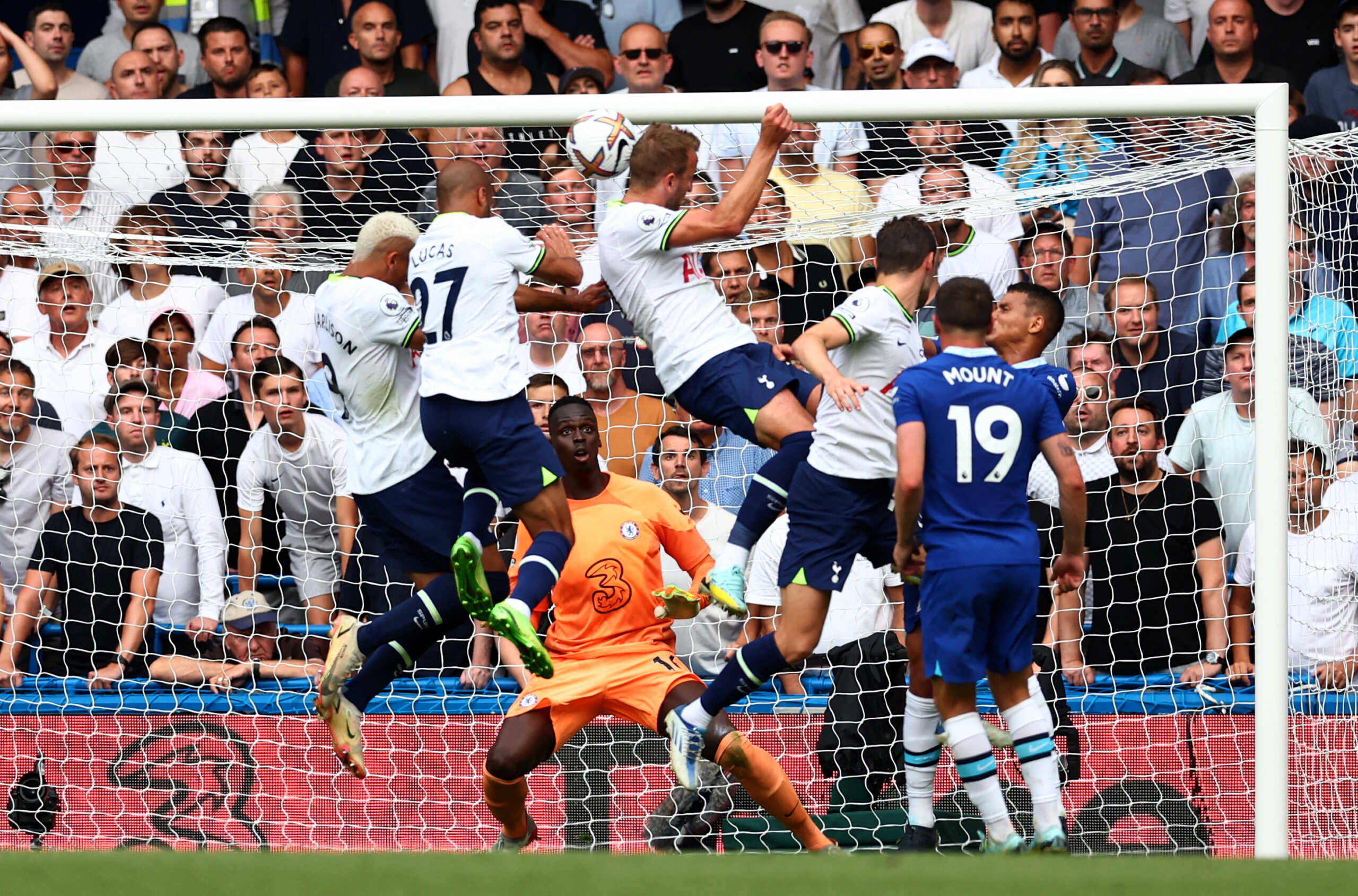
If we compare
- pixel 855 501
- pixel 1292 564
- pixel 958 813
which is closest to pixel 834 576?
pixel 855 501

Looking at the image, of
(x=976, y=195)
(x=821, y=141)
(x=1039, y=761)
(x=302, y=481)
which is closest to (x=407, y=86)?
(x=302, y=481)

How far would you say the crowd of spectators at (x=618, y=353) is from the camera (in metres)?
6.82

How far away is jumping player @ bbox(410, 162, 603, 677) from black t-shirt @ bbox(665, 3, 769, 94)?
Answer: 402cm

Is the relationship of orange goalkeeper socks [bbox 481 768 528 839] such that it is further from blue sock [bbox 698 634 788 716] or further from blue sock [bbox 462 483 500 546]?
blue sock [bbox 462 483 500 546]

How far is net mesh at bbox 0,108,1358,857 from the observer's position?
6.65 meters

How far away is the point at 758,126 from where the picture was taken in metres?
7.47

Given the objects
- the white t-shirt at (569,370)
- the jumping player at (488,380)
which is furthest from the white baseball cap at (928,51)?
the jumping player at (488,380)

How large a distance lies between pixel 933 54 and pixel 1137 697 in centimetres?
426

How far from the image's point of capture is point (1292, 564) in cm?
691

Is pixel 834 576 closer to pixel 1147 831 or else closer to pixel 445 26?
pixel 1147 831

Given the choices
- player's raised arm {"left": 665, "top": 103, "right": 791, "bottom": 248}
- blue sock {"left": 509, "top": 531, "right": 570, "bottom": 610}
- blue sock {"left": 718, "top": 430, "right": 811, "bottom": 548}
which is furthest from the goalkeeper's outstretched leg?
player's raised arm {"left": 665, "top": 103, "right": 791, "bottom": 248}

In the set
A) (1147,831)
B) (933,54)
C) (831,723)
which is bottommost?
(1147,831)

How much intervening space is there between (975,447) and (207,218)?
4.04 m

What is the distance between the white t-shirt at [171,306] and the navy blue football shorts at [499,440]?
2.77m
